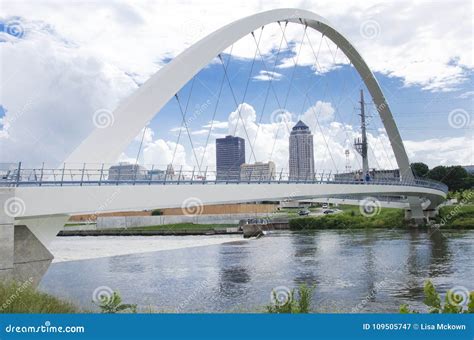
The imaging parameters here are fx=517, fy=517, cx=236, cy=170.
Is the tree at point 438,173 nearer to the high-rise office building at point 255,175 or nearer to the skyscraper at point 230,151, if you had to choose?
the skyscraper at point 230,151

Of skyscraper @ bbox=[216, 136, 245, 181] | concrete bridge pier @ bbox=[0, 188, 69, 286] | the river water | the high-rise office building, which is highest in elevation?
skyscraper @ bbox=[216, 136, 245, 181]

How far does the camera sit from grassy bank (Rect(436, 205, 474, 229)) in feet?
149

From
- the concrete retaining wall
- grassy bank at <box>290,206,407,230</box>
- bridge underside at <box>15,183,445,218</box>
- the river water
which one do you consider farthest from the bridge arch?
the concrete retaining wall

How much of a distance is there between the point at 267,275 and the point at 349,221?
3323 centimetres

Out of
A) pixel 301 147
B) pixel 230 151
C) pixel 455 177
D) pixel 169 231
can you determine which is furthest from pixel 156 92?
pixel 455 177

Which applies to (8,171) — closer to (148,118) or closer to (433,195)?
(148,118)

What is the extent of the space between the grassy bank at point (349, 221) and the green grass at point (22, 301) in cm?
4442

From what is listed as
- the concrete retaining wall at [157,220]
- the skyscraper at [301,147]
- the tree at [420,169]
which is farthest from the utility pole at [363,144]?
the tree at [420,169]

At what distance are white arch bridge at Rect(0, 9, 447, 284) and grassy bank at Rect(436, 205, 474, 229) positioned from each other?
95.0 ft

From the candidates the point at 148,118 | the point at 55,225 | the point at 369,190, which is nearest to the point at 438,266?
the point at 369,190

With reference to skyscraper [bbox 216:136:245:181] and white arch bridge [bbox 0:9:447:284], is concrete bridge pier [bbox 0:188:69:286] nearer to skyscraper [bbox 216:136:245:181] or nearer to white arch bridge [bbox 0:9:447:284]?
white arch bridge [bbox 0:9:447:284]

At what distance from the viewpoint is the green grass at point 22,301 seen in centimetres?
899

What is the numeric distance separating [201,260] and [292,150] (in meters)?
17.1

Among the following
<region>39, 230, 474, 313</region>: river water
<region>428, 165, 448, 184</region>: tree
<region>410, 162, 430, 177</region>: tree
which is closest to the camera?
<region>39, 230, 474, 313</region>: river water
